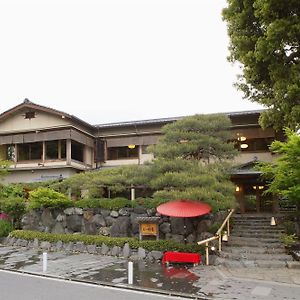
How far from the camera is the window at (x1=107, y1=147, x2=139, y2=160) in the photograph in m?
30.5

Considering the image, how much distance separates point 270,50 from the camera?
1511 cm

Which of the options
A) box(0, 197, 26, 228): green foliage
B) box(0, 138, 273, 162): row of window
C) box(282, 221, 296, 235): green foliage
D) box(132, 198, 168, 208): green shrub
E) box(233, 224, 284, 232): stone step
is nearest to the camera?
box(282, 221, 296, 235): green foliage

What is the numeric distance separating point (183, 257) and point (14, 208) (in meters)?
13.1

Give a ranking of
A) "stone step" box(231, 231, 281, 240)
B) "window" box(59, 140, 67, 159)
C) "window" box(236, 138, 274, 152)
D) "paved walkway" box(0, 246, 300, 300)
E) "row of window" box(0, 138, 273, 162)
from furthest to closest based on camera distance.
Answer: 1. "row of window" box(0, 138, 273, 162)
2. "window" box(59, 140, 67, 159)
3. "window" box(236, 138, 274, 152)
4. "stone step" box(231, 231, 281, 240)
5. "paved walkway" box(0, 246, 300, 300)

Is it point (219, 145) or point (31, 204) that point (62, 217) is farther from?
point (219, 145)

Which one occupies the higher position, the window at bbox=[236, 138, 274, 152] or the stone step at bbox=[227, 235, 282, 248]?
the window at bbox=[236, 138, 274, 152]

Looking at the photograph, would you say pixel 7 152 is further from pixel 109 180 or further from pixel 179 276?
pixel 179 276

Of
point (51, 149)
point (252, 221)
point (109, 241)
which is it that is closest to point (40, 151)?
point (51, 149)

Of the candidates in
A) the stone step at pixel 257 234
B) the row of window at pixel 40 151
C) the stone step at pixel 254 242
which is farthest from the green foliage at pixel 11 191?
the stone step at pixel 254 242

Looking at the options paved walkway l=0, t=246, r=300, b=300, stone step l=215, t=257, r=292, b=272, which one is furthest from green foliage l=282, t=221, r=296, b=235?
paved walkway l=0, t=246, r=300, b=300

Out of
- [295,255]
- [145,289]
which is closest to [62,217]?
[145,289]

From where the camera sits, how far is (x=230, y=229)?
19.5 metres

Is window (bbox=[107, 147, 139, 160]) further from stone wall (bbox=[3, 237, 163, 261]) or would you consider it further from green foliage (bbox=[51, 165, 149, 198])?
stone wall (bbox=[3, 237, 163, 261])

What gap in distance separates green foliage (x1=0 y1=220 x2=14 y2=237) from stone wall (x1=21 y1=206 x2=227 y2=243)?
0.98 m
